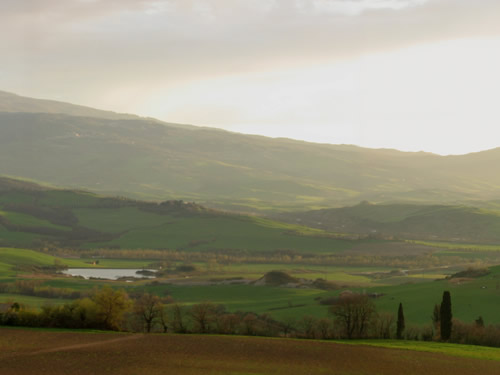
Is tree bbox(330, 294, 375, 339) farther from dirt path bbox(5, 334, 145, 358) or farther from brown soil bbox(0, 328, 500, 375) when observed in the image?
dirt path bbox(5, 334, 145, 358)

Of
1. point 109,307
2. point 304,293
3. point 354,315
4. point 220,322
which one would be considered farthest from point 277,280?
point 109,307

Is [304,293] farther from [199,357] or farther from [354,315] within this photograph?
[199,357]

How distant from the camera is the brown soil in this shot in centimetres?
6738

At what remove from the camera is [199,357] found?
239ft

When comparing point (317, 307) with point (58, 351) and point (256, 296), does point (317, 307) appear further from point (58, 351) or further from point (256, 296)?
point (58, 351)

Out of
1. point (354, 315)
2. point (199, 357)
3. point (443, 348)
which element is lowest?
point (443, 348)

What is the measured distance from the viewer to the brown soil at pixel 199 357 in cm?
6738

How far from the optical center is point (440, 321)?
99.8 meters

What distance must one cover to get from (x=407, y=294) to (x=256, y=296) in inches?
1310

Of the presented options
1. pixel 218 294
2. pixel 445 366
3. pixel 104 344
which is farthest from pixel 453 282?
pixel 104 344

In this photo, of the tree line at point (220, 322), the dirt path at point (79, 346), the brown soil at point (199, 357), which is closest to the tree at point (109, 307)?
the tree line at point (220, 322)

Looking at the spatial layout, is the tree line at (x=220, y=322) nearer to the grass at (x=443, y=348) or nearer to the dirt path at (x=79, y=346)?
the grass at (x=443, y=348)

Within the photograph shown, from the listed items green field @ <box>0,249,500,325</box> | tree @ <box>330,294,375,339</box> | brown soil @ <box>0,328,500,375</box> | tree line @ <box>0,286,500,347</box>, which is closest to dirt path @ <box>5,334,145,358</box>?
brown soil @ <box>0,328,500,375</box>

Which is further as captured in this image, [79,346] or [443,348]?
[443,348]
